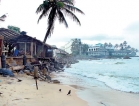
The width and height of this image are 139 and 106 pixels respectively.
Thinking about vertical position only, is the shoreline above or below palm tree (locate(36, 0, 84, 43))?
below

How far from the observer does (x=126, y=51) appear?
146 metres

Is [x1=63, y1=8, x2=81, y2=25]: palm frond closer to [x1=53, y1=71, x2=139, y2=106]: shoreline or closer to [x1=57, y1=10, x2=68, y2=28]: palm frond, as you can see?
[x1=57, y1=10, x2=68, y2=28]: palm frond

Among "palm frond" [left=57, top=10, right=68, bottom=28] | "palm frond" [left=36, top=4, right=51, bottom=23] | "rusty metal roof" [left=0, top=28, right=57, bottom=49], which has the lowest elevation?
"rusty metal roof" [left=0, top=28, right=57, bottom=49]

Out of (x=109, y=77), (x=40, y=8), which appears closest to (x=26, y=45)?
(x=40, y=8)

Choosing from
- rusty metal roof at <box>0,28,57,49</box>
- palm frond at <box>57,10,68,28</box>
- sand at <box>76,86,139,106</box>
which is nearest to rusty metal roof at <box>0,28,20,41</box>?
rusty metal roof at <box>0,28,57,49</box>

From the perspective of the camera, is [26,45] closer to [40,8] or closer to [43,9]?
[40,8]

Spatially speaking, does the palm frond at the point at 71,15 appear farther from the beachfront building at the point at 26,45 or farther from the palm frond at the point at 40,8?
the beachfront building at the point at 26,45

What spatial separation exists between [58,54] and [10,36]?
4694 cm

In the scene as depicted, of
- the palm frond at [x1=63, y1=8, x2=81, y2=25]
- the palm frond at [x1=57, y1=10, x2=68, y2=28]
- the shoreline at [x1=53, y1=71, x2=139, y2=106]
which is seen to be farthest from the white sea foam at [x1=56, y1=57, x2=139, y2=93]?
the palm frond at [x1=63, y1=8, x2=81, y2=25]

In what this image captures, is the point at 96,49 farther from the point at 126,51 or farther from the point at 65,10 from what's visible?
the point at 65,10

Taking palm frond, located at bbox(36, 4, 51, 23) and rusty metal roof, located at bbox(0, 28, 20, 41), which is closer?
rusty metal roof, located at bbox(0, 28, 20, 41)

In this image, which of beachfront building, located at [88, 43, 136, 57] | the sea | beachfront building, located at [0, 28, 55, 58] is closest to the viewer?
the sea

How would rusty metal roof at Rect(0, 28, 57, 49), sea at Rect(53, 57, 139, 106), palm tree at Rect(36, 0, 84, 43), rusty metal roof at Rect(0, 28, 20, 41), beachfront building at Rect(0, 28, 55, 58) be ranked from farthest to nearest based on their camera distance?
beachfront building at Rect(0, 28, 55, 58)
palm tree at Rect(36, 0, 84, 43)
rusty metal roof at Rect(0, 28, 57, 49)
rusty metal roof at Rect(0, 28, 20, 41)
sea at Rect(53, 57, 139, 106)

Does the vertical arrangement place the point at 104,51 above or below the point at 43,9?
below
